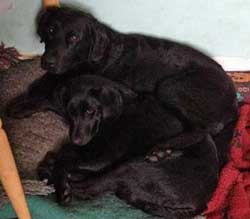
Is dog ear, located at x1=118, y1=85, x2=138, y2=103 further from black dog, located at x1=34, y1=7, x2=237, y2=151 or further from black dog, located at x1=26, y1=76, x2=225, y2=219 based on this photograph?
black dog, located at x1=34, y1=7, x2=237, y2=151

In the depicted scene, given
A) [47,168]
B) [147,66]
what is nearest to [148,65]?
[147,66]

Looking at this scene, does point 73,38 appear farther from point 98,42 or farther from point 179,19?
point 179,19

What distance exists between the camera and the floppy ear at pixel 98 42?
2.07 m

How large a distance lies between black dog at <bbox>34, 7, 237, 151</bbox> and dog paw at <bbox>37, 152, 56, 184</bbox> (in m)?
0.35

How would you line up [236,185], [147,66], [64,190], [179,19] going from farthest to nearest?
[179,19], [147,66], [236,185], [64,190]

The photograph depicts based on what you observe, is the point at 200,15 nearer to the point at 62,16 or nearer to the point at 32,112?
the point at 62,16

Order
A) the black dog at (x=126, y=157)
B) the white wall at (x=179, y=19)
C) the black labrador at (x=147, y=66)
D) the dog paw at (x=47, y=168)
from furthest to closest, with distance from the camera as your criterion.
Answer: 1. the white wall at (x=179, y=19)
2. the black labrador at (x=147, y=66)
3. the dog paw at (x=47, y=168)
4. the black dog at (x=126, y=157)

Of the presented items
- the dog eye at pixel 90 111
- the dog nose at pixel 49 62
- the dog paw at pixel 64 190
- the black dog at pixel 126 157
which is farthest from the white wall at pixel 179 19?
the dog paw at pixel 64 190

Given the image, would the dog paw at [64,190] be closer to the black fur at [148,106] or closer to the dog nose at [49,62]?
the black fur at [148,106]

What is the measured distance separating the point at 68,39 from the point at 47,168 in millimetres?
486

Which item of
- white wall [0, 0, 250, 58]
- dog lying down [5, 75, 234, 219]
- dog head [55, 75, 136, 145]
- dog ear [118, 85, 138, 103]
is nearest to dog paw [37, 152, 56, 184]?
dog lying down [5, 75, 234, 219]

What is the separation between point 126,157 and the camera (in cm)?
180

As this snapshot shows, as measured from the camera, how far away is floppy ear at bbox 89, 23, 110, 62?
6.80 feet

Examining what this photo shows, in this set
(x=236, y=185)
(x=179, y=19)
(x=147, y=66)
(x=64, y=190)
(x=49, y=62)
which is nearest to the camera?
(x=64, y=190)
